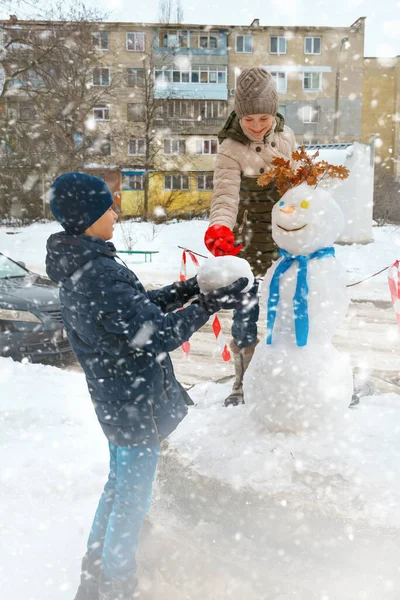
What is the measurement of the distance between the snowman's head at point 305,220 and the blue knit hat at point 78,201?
923 mm

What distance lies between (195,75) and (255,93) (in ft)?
107

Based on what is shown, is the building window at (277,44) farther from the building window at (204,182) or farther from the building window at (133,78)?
the building window at (204,182)

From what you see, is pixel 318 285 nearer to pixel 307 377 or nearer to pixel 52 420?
pixel 307 377

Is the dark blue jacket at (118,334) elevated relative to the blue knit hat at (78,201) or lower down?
lower down

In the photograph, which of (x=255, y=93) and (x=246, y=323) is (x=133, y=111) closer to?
(x=255, y=93)

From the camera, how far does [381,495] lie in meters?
2.43

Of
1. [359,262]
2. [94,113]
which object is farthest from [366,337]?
[94,113]

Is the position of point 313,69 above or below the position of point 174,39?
below

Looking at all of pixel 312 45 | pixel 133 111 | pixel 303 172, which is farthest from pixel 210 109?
pixel 303 172

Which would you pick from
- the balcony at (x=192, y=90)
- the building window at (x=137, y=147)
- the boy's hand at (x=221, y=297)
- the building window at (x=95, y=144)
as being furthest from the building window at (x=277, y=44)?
the boy's hand at (x=221, y=297)

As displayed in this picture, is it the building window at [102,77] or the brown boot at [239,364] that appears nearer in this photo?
the brown boot at [239,364]

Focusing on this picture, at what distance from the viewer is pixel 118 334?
2047 mm

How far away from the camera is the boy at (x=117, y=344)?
2037mm

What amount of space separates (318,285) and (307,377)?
0.44 meters
